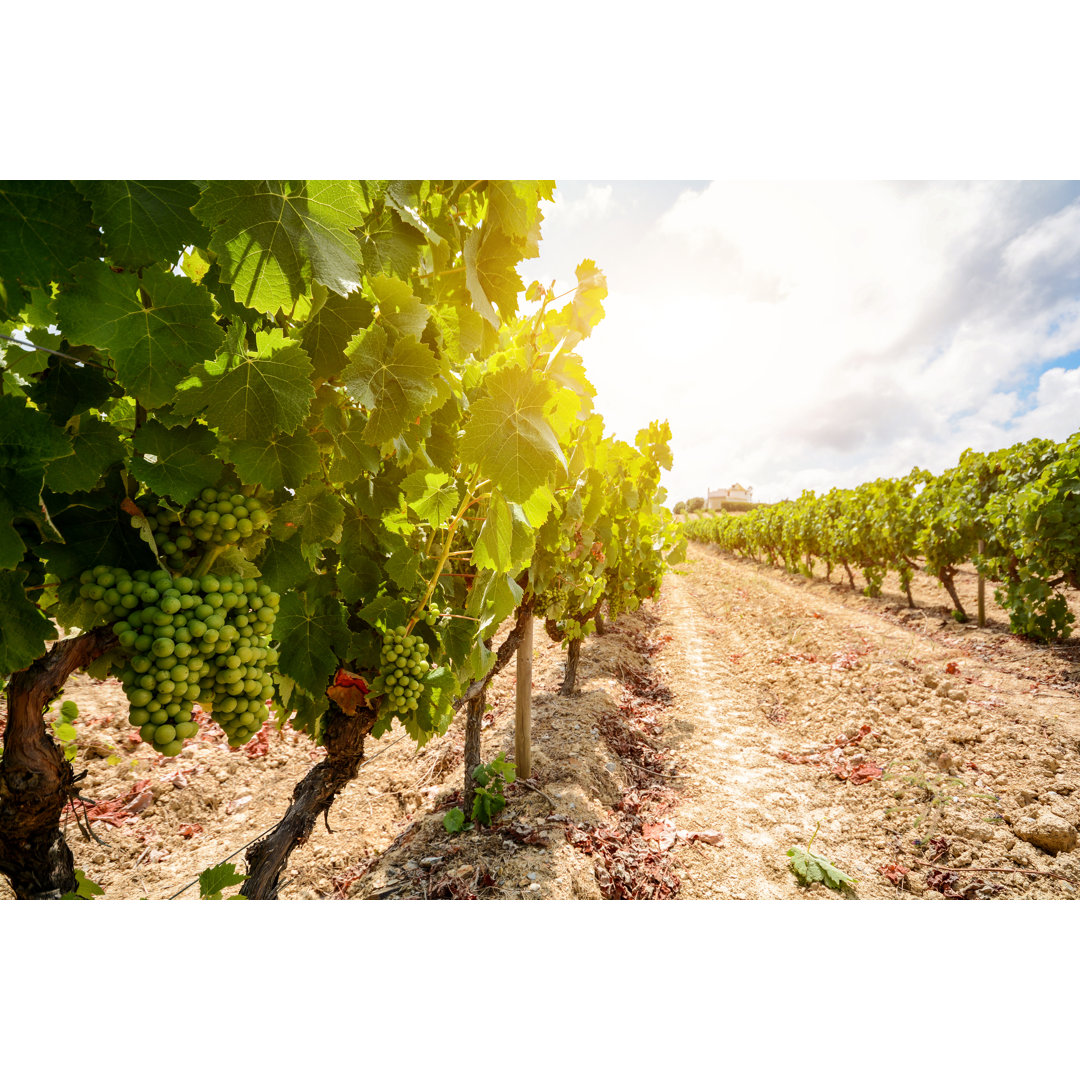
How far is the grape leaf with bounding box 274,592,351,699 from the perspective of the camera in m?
1.50

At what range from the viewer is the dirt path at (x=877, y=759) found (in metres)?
3.31

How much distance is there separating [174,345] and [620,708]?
18.4 feet

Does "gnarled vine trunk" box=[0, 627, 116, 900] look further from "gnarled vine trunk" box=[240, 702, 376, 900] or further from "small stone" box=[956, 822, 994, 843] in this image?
"small stone" box=[956, 822, 994, 843]

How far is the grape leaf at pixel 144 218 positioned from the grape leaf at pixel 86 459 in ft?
0.92

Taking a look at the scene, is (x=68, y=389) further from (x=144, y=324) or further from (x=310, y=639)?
(x=310, y=639)

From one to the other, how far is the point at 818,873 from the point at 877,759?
196cm

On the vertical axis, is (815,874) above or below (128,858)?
above

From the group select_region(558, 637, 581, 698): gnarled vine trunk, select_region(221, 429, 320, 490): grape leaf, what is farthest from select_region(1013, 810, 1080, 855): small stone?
select_region(221, 429, 320, 490): grape leaf

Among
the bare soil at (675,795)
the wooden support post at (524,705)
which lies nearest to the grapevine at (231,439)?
the bare soil at (675,795)

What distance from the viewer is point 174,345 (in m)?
0.94
